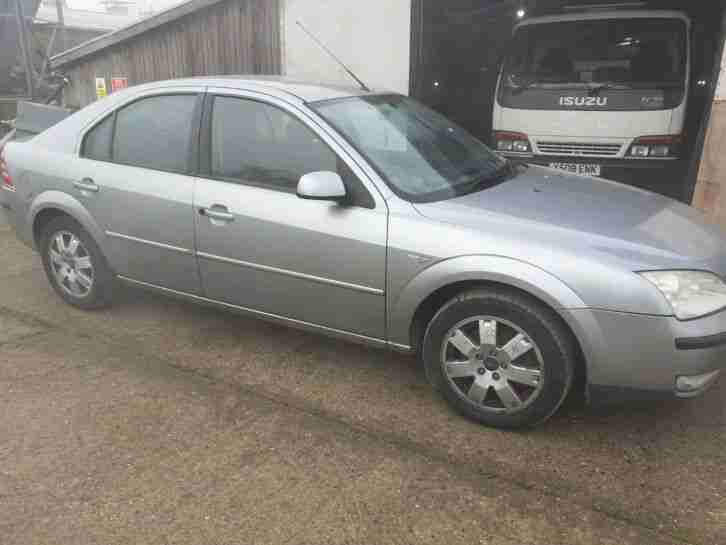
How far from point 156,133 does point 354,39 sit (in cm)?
435

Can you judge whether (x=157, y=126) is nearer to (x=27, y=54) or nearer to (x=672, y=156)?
(x=672, y=156)

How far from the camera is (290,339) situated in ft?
13.9

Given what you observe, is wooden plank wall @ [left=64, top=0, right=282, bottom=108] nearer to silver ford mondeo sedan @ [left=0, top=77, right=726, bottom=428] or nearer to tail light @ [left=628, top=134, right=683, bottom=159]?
silver ford mondeo sedan @ [left=0, top=77, right=726, bottom=428]

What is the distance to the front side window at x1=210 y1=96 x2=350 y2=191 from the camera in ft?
Result: 11.4

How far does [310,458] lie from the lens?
9.66 feet

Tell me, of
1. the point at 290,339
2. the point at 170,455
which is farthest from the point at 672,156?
the point at 170,455

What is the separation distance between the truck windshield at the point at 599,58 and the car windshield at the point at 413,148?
10.2 feet

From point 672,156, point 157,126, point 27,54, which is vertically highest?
point 27,54

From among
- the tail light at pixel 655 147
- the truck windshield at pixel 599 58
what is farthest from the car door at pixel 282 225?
the tail light at pixel 655 147

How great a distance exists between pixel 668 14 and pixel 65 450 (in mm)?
7159

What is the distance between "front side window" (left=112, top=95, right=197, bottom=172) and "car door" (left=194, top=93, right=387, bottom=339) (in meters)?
0.17

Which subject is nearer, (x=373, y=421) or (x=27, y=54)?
(x=373, y=421)

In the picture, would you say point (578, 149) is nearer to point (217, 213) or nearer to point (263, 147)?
point (263, 147)

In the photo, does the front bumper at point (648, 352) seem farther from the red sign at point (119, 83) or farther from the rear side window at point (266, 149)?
the red sign at point (119, 83)
